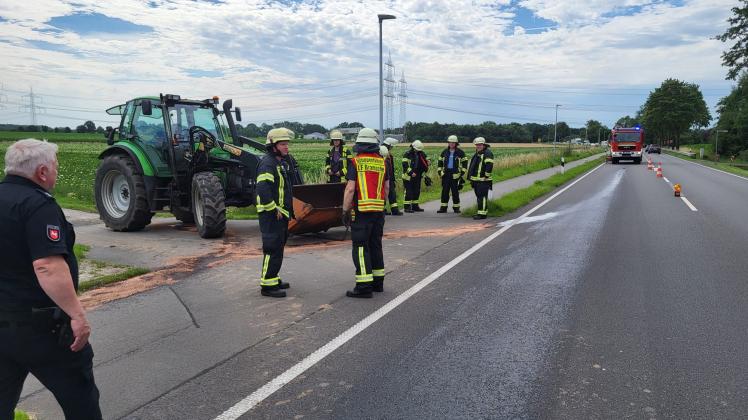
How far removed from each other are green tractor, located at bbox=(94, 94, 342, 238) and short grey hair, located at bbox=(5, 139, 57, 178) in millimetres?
7347

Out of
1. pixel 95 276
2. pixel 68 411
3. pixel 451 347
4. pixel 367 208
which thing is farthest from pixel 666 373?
pixel 95 276

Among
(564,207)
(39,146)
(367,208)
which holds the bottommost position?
(564,207)

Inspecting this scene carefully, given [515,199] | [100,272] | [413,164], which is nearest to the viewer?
[100,272]

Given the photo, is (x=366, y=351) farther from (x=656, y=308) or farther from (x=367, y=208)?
(x=656, y=308)

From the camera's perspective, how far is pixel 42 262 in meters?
2.62

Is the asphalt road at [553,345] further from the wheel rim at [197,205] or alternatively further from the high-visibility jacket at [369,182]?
the wheel rim at [197,205]

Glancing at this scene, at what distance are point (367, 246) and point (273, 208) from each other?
119 centimetres

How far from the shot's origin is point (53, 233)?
2.65 metres

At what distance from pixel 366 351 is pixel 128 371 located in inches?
73.9

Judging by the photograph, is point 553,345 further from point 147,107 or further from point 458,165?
point 458,165

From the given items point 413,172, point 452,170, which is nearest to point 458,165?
point 452,170

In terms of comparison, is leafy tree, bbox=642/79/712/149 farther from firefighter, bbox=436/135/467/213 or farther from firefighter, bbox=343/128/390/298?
firefighter, bbox=343/128/390/298

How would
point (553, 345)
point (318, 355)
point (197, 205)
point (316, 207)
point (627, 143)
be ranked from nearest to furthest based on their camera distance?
point (318, 355) < point (553, 345) < point (316, 207) < point (197, 205) < point (627, 143)

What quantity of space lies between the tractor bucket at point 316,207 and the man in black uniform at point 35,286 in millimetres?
7000
